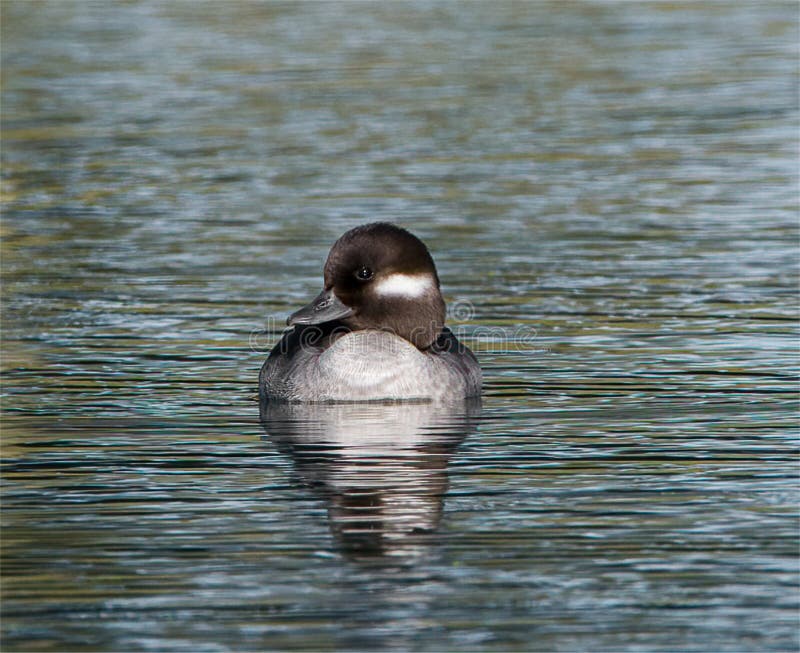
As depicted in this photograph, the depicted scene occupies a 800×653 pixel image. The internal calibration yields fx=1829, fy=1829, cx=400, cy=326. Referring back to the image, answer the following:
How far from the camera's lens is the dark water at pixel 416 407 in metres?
8.48

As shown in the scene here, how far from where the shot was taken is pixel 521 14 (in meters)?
43.7

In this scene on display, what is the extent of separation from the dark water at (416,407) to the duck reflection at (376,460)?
3 cm

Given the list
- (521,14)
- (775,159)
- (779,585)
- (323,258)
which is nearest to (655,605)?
(779,585)

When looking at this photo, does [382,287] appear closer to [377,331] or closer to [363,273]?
[363,273]

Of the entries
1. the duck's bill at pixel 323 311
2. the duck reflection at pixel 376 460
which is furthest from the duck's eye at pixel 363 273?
the duck reflection at pixel 376 460

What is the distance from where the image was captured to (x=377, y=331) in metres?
13.3

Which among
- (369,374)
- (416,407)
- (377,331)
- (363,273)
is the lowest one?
(416,407)

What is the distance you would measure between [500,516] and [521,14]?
115 ft

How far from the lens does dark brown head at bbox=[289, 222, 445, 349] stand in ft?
42.8

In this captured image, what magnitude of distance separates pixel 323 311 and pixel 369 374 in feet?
1.84

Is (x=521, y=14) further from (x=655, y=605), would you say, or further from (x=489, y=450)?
(x=655, y=605)

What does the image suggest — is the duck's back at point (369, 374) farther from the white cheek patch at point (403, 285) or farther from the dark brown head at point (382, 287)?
the white cheek patch at point (403, 285)

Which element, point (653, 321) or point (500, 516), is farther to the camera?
point (653, 321)

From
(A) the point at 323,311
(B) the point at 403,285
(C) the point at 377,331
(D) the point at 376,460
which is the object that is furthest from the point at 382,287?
(D) the point at 376,460
